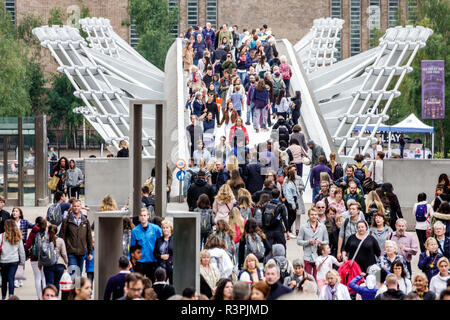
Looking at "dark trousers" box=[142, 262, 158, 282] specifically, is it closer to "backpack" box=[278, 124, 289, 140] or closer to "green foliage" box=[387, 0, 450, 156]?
"backpack" box=[278, 124, 289, 140]

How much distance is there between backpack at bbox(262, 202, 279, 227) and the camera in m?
15.7

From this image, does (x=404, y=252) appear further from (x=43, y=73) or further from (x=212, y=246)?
(x=43, y=73)

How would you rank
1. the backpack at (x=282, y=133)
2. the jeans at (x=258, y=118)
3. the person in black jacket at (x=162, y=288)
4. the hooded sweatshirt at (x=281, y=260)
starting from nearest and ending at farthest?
the person in black jacket at (x=162, y=288)
the hooded sweatshirt at (x=281, y=260)
the backpack at (x=282, y=133)
the jeans at (x=258, y=118)

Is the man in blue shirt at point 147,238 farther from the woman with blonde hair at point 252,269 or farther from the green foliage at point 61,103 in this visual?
the green foliage at point 61,103

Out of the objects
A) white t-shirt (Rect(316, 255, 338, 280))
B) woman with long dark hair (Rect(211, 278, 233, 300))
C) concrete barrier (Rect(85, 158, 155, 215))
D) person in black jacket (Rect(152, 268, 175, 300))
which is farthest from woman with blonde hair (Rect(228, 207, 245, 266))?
concrete barrier (Rect(85, 158, 155, 215))

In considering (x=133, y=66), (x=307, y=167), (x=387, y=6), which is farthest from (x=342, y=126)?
(x=387, y=6)

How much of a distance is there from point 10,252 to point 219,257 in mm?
3270

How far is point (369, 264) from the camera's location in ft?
46.3

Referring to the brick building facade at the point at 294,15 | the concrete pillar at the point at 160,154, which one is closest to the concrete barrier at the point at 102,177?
the concrete pillar at the point at 160,154

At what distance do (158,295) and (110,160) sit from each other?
12.0 m

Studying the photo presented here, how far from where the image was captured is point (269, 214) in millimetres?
15820

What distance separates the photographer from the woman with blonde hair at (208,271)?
12961 millimetres

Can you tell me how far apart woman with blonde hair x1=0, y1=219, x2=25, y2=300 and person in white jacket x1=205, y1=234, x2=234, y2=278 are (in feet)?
9.89

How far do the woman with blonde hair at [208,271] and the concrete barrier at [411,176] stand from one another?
34.5ft
